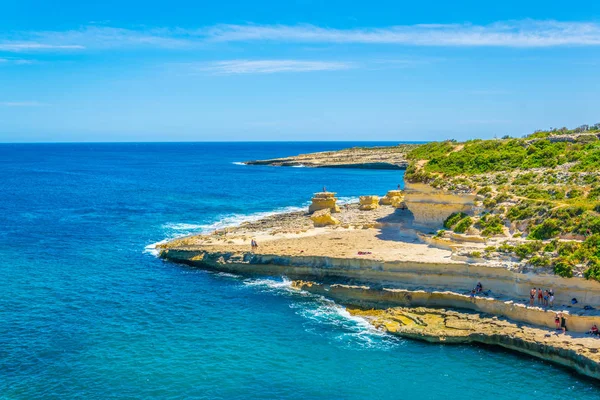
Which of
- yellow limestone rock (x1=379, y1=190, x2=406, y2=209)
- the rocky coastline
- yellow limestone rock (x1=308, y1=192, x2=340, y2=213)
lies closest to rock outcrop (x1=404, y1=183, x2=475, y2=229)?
the rocky coastline

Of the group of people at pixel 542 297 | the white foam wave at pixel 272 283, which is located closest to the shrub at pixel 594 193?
the group of people at pixel 542 297

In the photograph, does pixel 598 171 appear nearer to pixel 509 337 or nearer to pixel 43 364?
pixel 509 337

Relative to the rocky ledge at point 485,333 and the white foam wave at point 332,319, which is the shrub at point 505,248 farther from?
the white foam wave at point 332,319

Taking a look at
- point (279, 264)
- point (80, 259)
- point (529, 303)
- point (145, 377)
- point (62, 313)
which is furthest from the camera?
point (80, 259)

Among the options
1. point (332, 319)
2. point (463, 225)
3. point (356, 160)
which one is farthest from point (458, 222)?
point (356, 160)

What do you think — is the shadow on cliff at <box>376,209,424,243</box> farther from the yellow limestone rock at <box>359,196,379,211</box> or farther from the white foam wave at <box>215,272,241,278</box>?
the white foam wave at <box>215,272,241,278</box>

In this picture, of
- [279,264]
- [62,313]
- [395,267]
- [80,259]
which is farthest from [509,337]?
[80,259]
